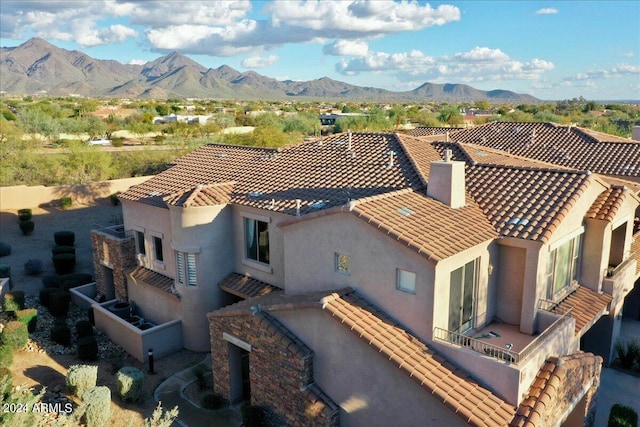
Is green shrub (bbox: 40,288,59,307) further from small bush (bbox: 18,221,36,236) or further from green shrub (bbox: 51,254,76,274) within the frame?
small bush (bbox: 18,221,36,236)

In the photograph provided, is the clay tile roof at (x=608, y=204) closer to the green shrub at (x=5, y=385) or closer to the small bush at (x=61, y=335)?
the green shrub at (x=5, y=385)

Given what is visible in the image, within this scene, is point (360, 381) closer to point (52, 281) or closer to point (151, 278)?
point (151, 278)

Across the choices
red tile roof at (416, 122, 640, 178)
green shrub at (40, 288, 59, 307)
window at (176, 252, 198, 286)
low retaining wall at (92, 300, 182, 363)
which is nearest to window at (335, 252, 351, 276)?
window at (176, 252, 198, 286)

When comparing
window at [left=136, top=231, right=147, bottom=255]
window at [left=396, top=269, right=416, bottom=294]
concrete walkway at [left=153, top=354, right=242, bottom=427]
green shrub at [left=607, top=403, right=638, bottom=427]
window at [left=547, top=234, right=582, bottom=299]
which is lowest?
concrete walkway at [left=153, top=354, right=242, bottom=427]

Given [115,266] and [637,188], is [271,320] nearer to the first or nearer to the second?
[115,266]

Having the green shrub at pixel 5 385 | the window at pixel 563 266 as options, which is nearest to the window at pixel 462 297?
the window at pixel 563 266
